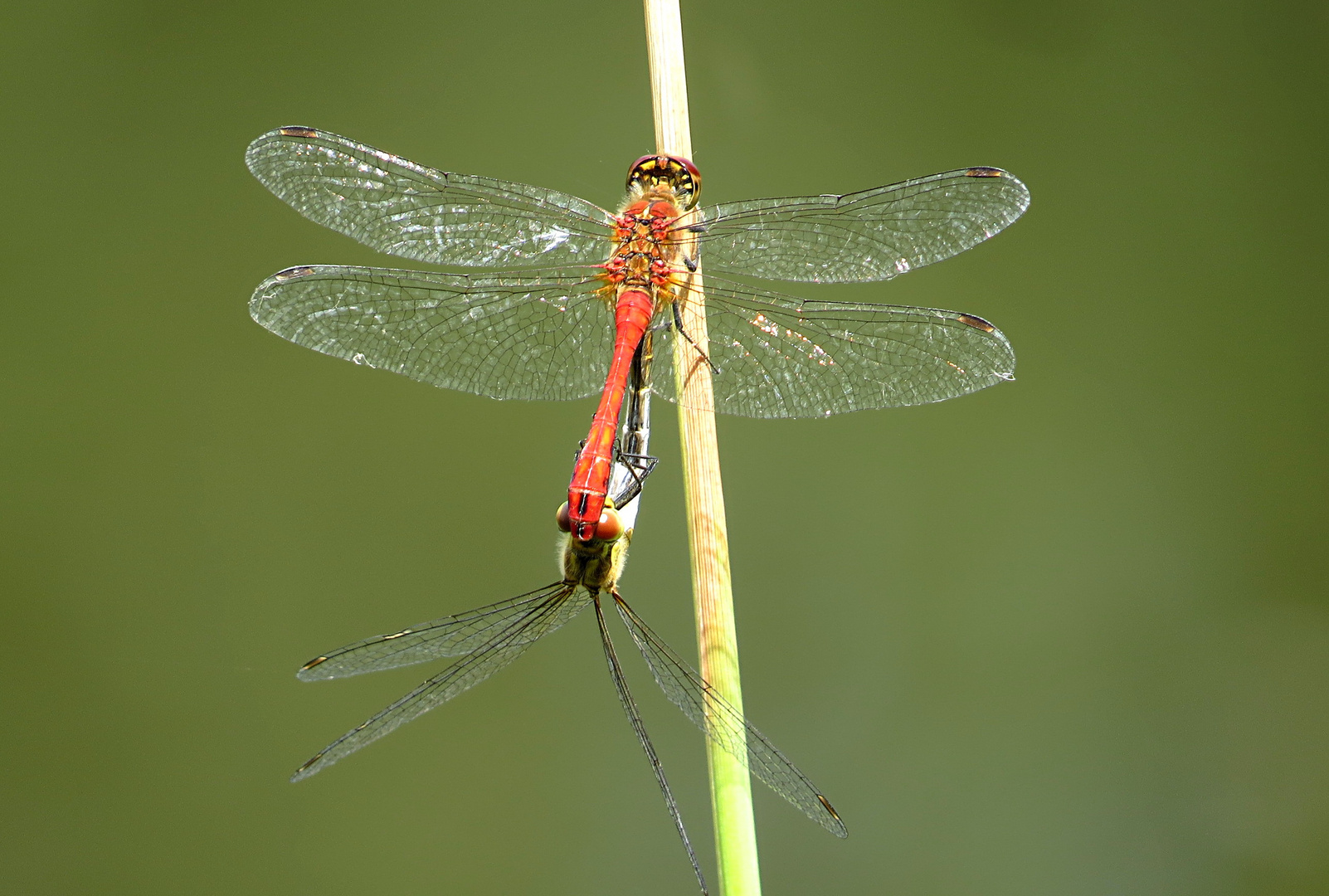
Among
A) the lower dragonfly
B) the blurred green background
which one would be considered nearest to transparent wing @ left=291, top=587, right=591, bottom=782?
the lower dragonfly

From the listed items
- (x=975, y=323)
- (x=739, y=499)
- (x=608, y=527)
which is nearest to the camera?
(x=608, y=527)

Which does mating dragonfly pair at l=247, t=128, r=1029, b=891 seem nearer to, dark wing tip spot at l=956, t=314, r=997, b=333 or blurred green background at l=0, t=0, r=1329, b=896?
dark wing tip spot at l=956, t=314, r=997, b=333

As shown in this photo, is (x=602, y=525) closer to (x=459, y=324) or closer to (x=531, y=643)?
(x=531, y=643)

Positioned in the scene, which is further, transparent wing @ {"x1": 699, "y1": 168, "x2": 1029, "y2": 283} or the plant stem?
transparent wing @ {"x1": 699, "y1": 168, "x2": 1029, "y2": 283}

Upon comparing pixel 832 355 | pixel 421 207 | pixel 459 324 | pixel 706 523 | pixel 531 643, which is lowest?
pixel 531 643

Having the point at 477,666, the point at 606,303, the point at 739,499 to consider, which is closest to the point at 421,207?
the point at 606,303

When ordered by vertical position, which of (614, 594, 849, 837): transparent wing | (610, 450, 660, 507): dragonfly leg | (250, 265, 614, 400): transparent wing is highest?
(250, 265, 614, 400): transparent wing
